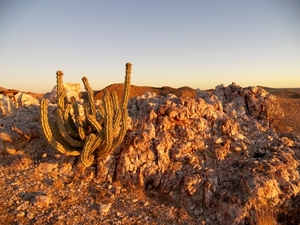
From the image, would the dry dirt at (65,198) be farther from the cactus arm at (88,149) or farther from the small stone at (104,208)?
the cactus arm at (88,149)

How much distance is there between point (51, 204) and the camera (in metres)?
4.42

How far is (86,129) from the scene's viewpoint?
5578mm

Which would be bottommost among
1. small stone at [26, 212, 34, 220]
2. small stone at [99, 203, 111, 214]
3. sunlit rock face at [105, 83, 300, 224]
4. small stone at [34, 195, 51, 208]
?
small stone at [26, 212, 34, 220]

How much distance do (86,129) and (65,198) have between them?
4.91 feet

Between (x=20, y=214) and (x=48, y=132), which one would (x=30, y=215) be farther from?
(x=48, y=132)

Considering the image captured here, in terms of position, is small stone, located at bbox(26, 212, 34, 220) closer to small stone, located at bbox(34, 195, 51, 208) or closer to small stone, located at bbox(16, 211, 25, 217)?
small stone, located at bbox(16, 211, 25, 217)

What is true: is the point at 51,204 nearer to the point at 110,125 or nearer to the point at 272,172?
the point at 110,125

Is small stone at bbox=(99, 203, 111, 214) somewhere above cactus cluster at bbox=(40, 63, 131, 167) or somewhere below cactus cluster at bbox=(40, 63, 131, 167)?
below

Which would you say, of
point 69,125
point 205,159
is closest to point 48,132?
point 69,125

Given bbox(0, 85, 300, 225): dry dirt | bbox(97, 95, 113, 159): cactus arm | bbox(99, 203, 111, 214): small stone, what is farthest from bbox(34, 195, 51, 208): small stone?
bbox(97, 95, 113, 159): cactus arm

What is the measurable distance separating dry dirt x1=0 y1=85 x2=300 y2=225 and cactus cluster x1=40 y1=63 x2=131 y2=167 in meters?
0.38

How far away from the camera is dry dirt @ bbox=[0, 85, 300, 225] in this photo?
417 cm

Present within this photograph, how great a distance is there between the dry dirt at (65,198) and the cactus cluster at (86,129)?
0.38 m

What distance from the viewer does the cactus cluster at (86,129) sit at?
4.98 m
